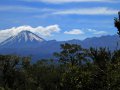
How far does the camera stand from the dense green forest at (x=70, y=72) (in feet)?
119

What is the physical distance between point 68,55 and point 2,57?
20.1 m

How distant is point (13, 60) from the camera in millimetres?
90812

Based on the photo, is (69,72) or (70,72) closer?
(70,72)

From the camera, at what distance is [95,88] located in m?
38.3

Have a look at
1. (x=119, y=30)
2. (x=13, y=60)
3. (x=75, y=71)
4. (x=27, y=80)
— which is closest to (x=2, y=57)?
(x=13, y=60)

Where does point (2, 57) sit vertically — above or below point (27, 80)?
above

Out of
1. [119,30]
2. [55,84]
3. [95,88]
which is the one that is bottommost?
[55,84]

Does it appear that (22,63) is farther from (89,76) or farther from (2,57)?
(89,76)

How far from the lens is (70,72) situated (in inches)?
1487

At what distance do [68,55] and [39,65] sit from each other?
19.8 metres

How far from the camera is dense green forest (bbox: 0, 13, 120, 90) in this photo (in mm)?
36375

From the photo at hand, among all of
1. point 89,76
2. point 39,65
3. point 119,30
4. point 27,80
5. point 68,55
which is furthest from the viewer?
point 39,65

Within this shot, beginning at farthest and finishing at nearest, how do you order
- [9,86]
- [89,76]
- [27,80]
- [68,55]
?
[68,55] < [27,80] < [9,86] < [89,76]

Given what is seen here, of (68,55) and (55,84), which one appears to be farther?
(68,55)
